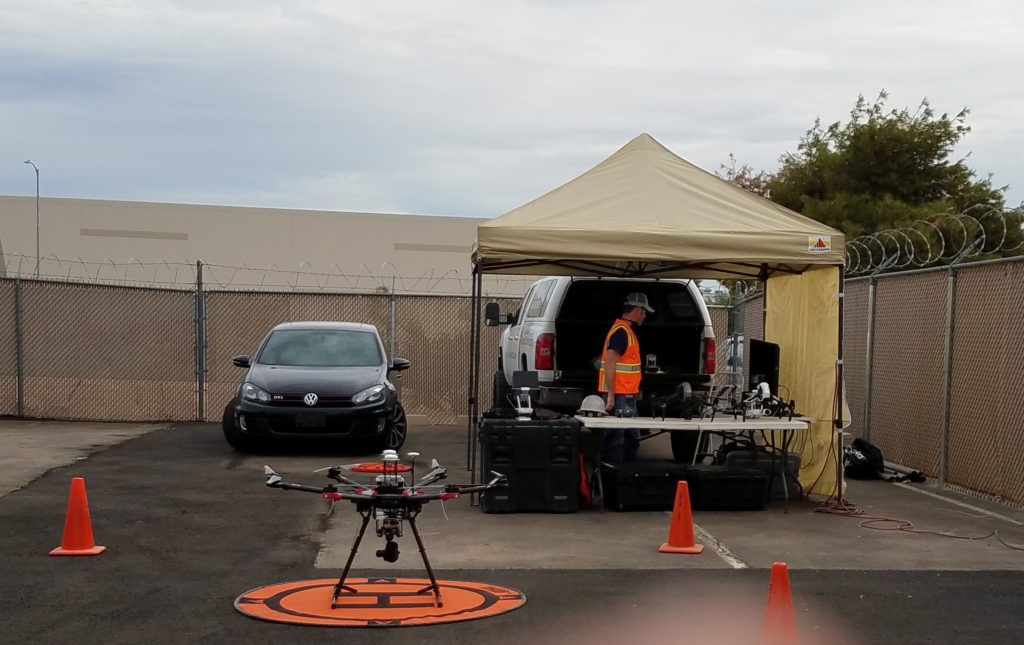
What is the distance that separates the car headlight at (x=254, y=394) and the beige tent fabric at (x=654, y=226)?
3772mm

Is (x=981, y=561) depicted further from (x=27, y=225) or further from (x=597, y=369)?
(x=27, y=225)

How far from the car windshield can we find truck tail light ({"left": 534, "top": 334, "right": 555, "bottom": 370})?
326cm

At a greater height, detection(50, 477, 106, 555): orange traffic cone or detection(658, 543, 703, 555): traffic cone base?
detection(50, 477, 106, 555): orange traffic cone

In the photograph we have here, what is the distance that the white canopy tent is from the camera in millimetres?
11266

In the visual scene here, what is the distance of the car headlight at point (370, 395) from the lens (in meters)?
14.9


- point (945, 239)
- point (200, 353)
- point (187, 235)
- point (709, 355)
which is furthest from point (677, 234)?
point (187, 235)

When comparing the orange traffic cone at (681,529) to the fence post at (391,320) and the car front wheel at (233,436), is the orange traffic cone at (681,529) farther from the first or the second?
the fence post at (391,320)

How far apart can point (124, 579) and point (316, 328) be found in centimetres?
891

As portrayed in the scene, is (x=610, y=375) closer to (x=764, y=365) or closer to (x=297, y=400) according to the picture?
(x=764, y=365)

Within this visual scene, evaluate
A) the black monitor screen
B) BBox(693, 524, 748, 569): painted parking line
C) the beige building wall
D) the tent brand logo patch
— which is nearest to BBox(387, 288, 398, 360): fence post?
the black monitor screen

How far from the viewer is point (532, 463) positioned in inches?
433

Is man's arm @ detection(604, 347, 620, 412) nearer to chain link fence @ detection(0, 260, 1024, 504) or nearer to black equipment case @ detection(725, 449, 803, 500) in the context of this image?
black equipment case @ detection(725, 449, 803, 500)

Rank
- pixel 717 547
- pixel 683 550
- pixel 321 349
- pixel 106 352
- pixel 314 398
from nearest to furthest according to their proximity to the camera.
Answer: pixel 683 550 < pixel 717 547 < pixel 314 398 < pixel 321 349 < pixel 106 352

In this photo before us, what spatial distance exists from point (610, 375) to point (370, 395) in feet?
13.8
